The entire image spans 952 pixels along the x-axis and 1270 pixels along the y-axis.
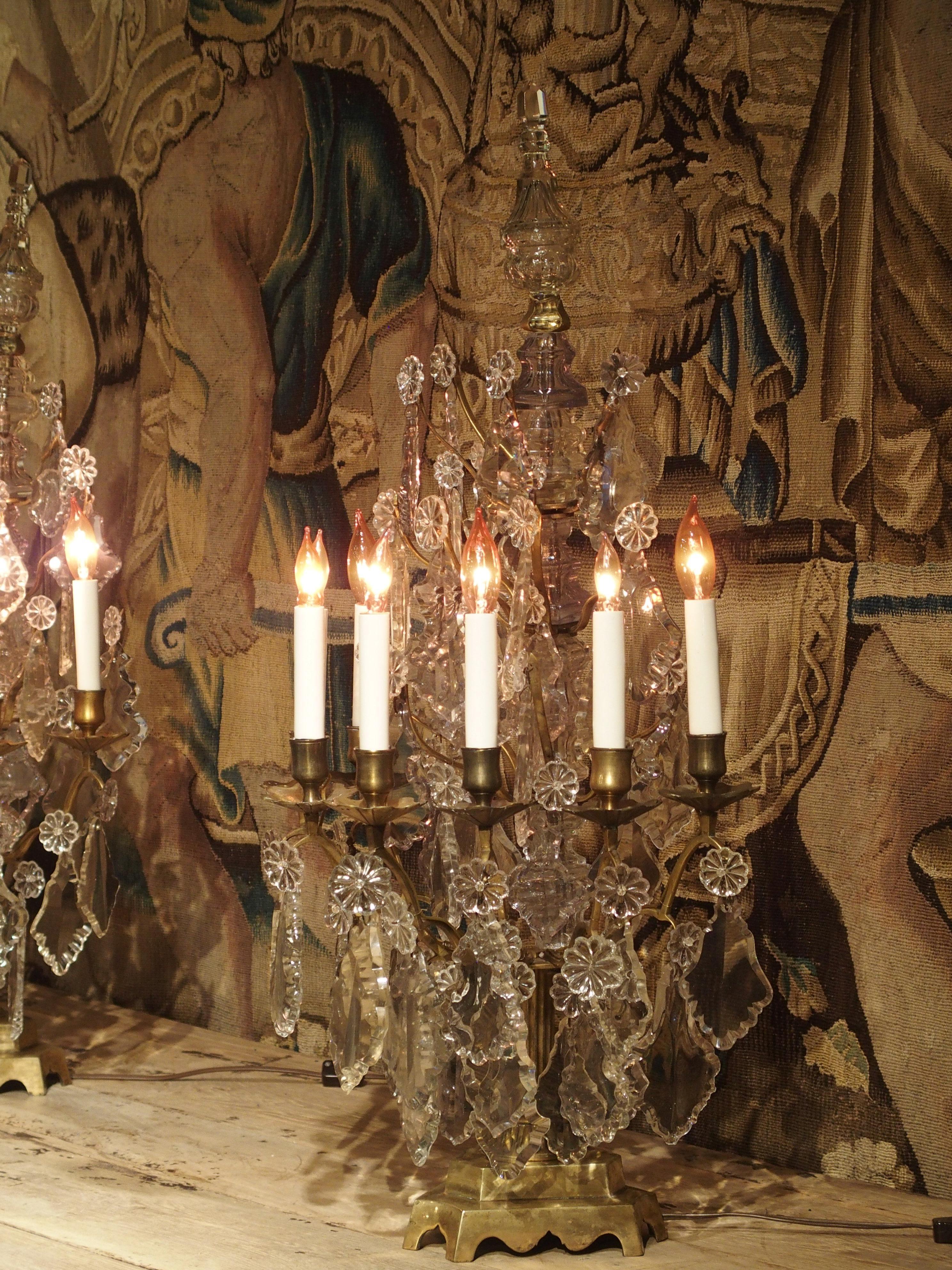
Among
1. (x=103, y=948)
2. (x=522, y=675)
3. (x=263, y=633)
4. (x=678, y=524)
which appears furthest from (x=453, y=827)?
(x=103, y=948)

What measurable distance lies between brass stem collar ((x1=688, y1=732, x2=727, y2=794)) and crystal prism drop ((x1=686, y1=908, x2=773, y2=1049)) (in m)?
0.13

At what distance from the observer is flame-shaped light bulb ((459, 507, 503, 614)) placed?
1.29 meters

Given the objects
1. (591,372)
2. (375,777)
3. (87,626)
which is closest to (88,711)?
(87,626)

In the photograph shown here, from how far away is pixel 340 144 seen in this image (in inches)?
82.4

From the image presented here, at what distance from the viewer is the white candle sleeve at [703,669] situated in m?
1.28

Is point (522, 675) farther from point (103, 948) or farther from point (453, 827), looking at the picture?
point (103, 948)

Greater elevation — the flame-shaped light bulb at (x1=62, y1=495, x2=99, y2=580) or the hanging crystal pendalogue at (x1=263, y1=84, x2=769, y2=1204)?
the flame-shaped light bulb at (x1=62, y1=495, x2=99, y2=580)

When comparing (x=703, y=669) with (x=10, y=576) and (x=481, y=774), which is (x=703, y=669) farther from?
(x=10, y=576)

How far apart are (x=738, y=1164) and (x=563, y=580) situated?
0.74m

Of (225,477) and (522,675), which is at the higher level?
(225,477)

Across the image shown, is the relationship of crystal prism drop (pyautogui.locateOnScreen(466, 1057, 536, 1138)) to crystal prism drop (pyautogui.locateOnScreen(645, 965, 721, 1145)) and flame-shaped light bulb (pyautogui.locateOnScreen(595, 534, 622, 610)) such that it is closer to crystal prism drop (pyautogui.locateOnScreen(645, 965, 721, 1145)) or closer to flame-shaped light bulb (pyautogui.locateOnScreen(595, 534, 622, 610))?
crystal prism drop (pyautogui.locateOnScreen(645, 965, 721, 1145))

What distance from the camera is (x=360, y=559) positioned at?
137 cm

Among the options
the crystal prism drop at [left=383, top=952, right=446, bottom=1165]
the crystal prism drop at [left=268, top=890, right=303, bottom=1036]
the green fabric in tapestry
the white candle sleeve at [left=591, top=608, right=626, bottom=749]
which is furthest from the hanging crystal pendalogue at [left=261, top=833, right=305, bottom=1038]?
the green fabric in tapestry

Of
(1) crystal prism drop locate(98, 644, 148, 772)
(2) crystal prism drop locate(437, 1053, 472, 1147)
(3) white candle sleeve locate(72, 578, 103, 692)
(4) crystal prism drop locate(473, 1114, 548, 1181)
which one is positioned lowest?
(4) crystal prism drop locate(473, 1114, 548, 1181)
